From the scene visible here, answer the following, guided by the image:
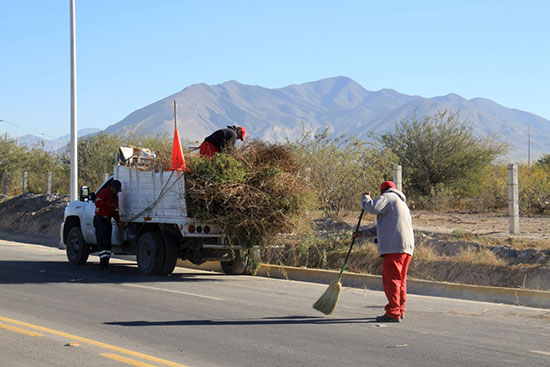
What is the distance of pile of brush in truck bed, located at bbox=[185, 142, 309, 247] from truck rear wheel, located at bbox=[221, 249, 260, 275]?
0.75m

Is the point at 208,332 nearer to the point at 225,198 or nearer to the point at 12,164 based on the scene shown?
the point at 225,198

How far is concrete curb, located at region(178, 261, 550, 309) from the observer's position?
1079 centimetres

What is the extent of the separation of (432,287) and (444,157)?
1482cm

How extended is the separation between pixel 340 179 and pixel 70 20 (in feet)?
30.8

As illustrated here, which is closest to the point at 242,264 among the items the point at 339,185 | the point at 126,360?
the point at 339,185

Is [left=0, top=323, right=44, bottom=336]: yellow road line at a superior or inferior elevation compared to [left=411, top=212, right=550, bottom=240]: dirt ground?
inferior

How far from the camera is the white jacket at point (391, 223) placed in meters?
8.99

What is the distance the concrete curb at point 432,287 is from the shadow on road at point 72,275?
1477mm

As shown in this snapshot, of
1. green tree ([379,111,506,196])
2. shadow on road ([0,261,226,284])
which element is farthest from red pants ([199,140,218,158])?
green tree ([379,111,506,196])

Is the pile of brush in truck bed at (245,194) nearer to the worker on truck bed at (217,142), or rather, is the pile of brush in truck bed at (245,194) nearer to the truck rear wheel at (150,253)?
the worker on truck bed at (217,142)

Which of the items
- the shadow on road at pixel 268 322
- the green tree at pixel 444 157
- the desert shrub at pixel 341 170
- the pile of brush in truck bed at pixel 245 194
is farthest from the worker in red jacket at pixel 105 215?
the green tree at pixel 444 157

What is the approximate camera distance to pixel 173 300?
424 inches

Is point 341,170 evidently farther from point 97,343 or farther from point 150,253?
point 97,343

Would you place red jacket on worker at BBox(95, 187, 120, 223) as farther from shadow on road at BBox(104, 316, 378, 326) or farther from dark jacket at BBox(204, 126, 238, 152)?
shadow on road at BBox(104, 316, 378, 326)
